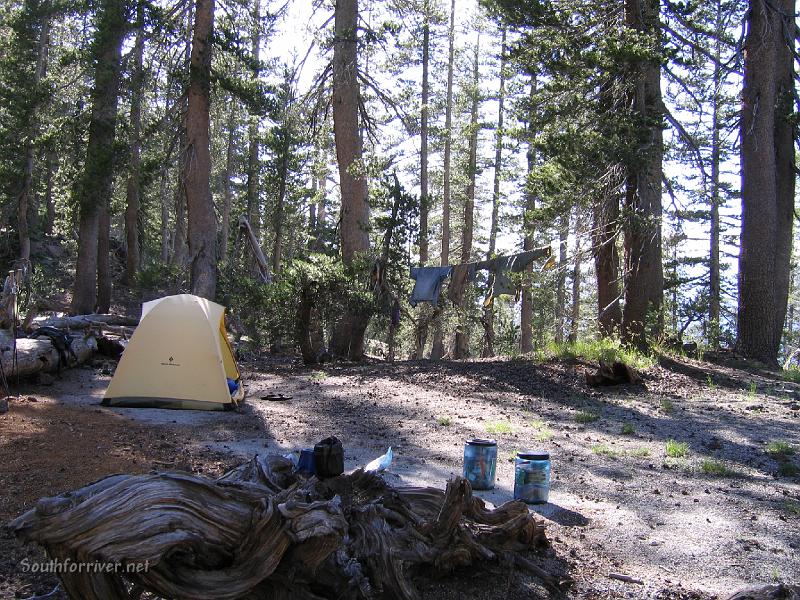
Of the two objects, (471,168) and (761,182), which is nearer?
(761,182)

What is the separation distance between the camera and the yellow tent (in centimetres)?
908

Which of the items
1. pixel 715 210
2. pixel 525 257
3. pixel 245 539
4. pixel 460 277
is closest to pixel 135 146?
pixel 460 277

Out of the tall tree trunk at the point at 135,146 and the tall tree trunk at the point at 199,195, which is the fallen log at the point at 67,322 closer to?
the tall tree trunk at the point at 199,195

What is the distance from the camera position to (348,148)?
51.3ft

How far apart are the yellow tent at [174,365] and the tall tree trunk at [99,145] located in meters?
8.94

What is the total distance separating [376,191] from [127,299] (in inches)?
506

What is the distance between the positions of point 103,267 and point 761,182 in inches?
708

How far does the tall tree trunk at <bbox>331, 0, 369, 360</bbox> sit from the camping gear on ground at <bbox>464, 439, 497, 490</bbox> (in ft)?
31.1

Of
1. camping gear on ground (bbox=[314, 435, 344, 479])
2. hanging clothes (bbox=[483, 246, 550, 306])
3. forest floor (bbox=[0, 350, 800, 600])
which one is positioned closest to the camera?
forest floor (bbox=[0, 350, 800, 600])

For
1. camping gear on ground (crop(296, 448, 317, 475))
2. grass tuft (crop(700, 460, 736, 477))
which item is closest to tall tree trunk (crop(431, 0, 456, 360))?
grass tuft (crop(700, 460, 736, 477))

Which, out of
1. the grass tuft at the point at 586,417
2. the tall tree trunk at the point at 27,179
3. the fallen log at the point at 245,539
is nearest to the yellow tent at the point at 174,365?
the grass tuft at the point at 586,417

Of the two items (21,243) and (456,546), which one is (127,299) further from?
(456,546)

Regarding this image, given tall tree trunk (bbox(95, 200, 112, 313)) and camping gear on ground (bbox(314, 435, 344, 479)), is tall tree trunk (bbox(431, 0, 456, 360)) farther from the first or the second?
camping gear on ground (bbox(314, 435, 344, 479))

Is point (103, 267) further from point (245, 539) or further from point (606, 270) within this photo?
point (245, 539)
